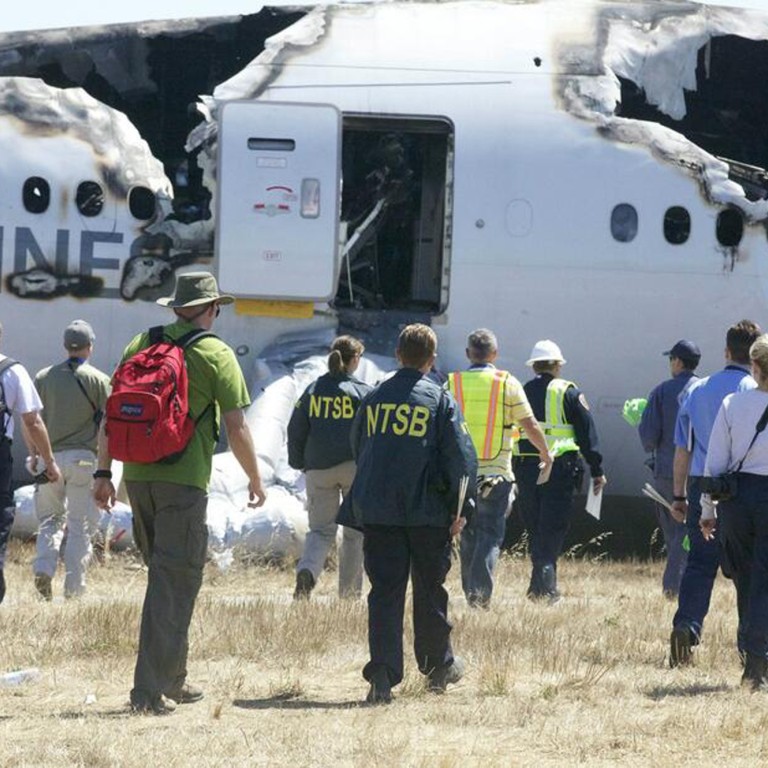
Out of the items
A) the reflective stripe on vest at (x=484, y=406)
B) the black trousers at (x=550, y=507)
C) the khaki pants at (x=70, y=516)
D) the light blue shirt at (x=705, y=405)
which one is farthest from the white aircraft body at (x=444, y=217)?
the light blue shirt at (x=705, y=405)

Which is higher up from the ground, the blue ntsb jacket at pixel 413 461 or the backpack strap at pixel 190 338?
the backpack strap at pixel 190 338

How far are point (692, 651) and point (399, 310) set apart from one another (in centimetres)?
728

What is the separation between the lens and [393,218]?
57.7 feet

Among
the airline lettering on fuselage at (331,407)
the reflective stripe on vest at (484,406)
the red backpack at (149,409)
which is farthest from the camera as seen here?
the airline lettering on fuselage at (331,407)

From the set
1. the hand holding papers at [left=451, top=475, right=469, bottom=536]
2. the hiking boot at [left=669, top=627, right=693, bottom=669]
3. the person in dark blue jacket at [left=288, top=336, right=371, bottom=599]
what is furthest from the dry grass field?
the hand holding papers at [left=451, top=475, right=469, bottom=536]

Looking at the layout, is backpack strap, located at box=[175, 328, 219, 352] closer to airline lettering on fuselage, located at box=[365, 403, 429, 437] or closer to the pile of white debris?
airline lettering on fuselage, located at box=[365, 403, 429, 437]

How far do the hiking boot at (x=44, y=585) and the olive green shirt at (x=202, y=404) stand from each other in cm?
418

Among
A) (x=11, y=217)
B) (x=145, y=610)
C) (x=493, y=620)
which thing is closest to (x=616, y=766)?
(x=145, y=610)

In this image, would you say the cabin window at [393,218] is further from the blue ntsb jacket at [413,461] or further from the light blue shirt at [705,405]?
the blue ntsb jacket at [413,461]

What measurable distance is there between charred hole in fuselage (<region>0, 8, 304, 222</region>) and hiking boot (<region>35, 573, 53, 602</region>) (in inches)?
257

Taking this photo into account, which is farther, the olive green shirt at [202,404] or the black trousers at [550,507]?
the black trousers at [550,507]

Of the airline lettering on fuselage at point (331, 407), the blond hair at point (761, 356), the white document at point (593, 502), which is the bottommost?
the white document at point (593, 502)

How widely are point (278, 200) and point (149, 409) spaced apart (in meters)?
8.13

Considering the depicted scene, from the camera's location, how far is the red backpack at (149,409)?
8.19 meters
